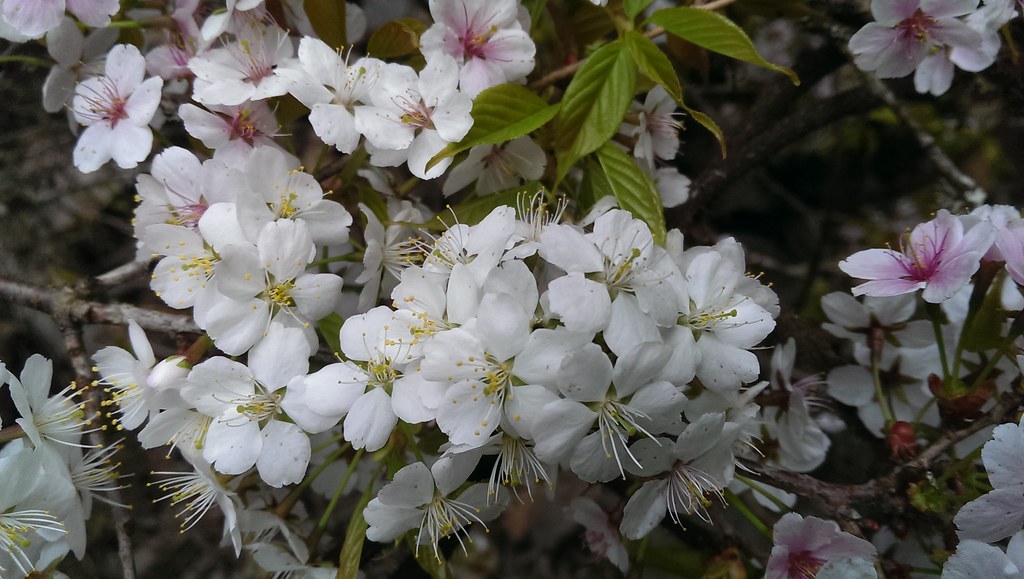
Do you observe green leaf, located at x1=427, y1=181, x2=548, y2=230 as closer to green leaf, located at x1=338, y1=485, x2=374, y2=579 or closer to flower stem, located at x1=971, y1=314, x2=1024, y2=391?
green leaf, located at x1=338, y1=485, x2=374, y2=579

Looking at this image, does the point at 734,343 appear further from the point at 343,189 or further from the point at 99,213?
the point at 99,213

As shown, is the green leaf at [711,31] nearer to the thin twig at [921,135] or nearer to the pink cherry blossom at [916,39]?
the pink cherry blossom at [916,39]

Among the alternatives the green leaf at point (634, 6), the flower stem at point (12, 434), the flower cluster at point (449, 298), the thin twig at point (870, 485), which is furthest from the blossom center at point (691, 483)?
the flower stem at point (12, 434)

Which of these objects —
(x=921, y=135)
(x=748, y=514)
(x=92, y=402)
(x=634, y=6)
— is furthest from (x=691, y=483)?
(x=921, y=135)

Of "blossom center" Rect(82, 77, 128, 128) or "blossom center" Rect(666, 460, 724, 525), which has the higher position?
"blossom center" Rect(82, 77, 128, 128)

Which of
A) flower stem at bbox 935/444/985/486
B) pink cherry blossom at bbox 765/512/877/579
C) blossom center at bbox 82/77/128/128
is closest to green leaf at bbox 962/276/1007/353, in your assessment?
flower stem at bbox 935/444/985/486

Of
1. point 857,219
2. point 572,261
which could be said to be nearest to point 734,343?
point 572,261
